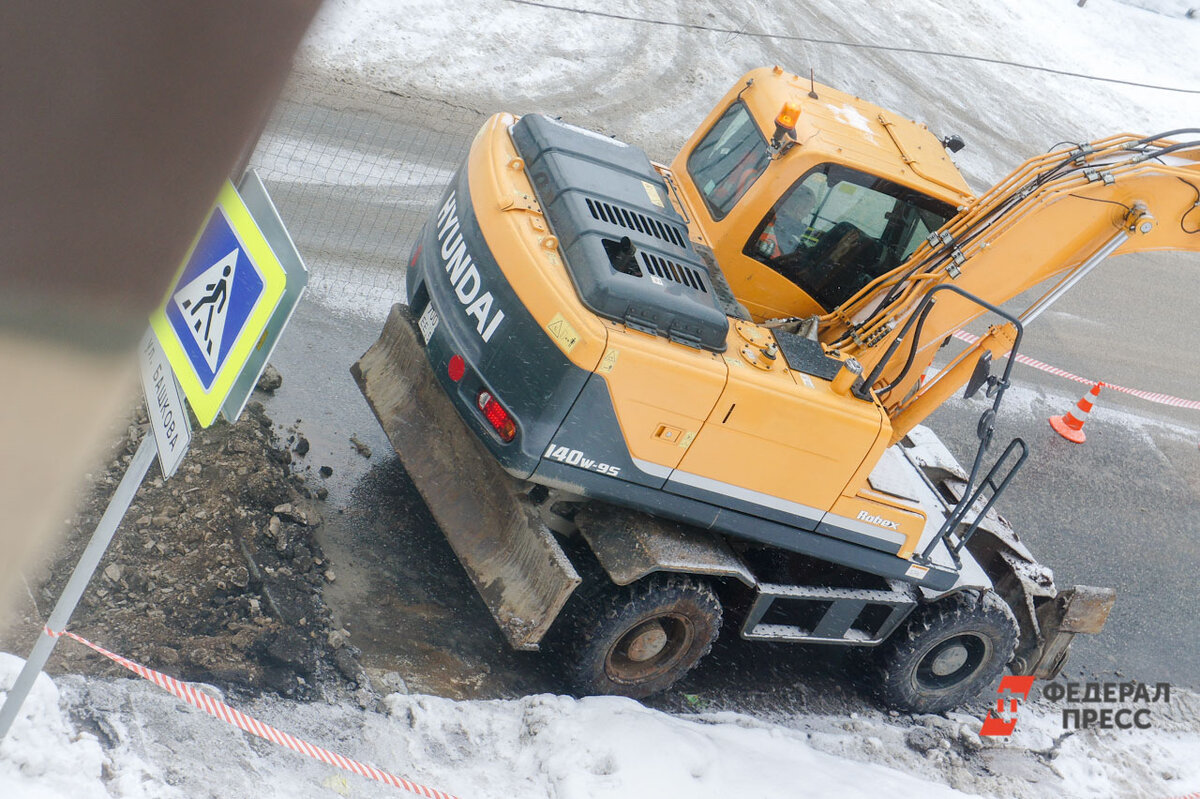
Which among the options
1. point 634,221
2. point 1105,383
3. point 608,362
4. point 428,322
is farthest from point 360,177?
point 1105,383

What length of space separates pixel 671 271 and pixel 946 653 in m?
2.99

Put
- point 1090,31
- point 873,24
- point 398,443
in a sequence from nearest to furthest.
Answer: point 398,443 < point 873,24 < point 1090,31

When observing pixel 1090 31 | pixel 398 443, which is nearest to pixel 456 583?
pixel 398 443

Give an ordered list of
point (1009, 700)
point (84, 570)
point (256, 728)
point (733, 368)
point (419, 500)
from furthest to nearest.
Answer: point (1009, 700), point (419, 500), point (733, 368), point (256, 728), point (84, 570)

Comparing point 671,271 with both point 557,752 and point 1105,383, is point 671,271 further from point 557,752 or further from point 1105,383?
point 1105,383

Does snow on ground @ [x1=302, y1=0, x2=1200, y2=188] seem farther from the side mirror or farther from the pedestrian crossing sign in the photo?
the pedestrian crossing sign

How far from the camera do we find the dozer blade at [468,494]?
5023 millimetres

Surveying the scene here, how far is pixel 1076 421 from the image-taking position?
9336mm

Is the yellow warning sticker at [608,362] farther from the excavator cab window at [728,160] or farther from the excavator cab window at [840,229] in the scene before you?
the excavator cab window at [728,160]

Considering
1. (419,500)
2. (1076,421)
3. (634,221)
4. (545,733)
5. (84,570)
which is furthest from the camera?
(1076,421)

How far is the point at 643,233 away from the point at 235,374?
309 centimetres

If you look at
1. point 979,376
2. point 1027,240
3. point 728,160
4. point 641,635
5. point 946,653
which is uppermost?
point 1027,240

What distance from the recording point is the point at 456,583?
5891 mm

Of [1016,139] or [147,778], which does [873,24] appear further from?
[147,778]
